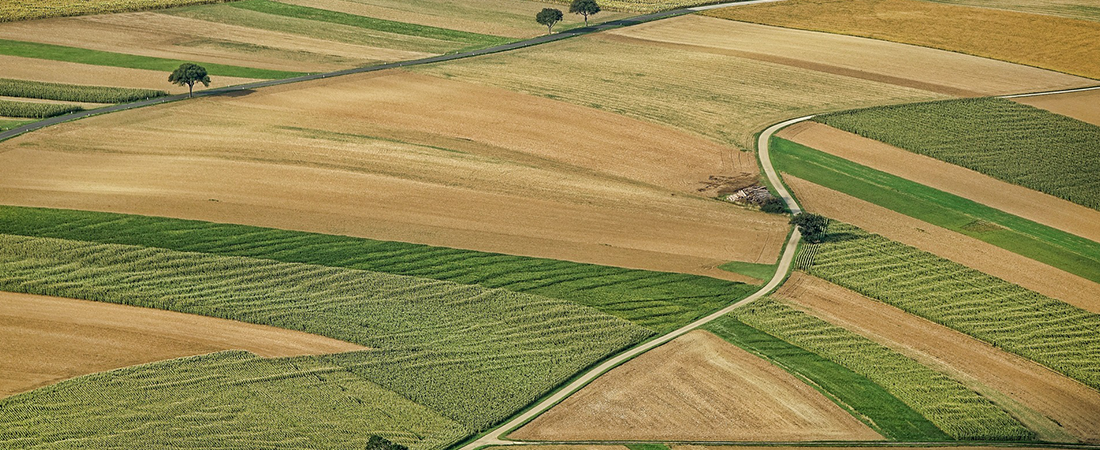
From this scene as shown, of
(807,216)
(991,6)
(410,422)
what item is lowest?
(410,422)

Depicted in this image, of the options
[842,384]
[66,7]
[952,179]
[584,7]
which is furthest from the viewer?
[584,7]

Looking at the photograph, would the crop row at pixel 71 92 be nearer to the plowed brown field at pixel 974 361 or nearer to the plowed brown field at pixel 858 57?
the plowed brown field at pixel 858 57

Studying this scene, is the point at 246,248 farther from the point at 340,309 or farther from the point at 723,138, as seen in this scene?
the point at 723,138

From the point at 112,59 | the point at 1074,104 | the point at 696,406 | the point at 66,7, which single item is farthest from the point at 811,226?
the point at 66,7

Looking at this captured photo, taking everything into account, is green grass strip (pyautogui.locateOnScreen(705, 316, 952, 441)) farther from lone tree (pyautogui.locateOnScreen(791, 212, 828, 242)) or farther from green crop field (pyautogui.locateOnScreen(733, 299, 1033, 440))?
lone tree (pyautogui.locateOnScreen(791, 212, 828, 242))

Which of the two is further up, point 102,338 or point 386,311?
point 386,311

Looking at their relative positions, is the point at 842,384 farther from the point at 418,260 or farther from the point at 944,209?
the point at 944,209

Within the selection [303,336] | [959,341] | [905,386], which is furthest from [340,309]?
[959,341]
